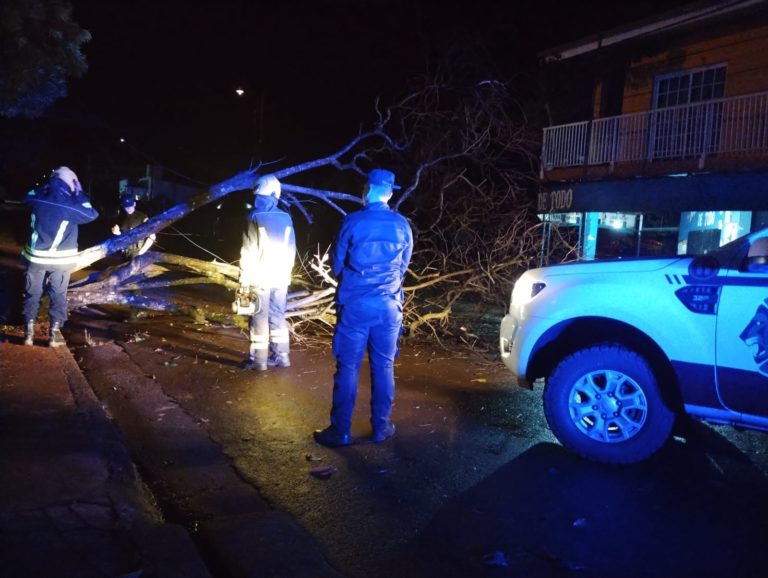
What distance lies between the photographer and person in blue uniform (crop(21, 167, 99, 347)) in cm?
674

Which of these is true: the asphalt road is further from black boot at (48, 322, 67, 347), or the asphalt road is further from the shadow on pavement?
black boot at (48, 322, 67, 347)

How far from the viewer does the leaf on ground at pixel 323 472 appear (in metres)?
4.05

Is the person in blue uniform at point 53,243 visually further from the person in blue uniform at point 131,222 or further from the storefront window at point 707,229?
the storefront window at point 707,229

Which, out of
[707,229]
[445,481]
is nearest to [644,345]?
[445,481]

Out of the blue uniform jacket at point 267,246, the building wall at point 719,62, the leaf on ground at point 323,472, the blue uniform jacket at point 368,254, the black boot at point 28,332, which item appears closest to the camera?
the leaf on ground at point 323,472

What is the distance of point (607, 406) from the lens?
4355 mm

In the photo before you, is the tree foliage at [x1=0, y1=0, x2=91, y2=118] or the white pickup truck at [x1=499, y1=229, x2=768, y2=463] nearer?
the white pickup truck at [x1=499, y1=229, x2=768, y2=463]

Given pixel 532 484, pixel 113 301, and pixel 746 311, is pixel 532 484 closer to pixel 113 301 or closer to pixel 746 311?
pixel 746 311

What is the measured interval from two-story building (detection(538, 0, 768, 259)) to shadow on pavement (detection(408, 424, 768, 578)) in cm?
746

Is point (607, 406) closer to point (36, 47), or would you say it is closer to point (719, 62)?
point (36, 47)

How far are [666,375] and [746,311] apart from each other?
664 mm

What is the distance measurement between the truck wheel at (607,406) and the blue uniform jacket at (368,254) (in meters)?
1.36

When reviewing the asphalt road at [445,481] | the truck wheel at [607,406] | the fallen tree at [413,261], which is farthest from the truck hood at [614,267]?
the fallen tree at [413,261]

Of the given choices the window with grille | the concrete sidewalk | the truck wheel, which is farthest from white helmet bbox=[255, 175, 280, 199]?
the window with grille
